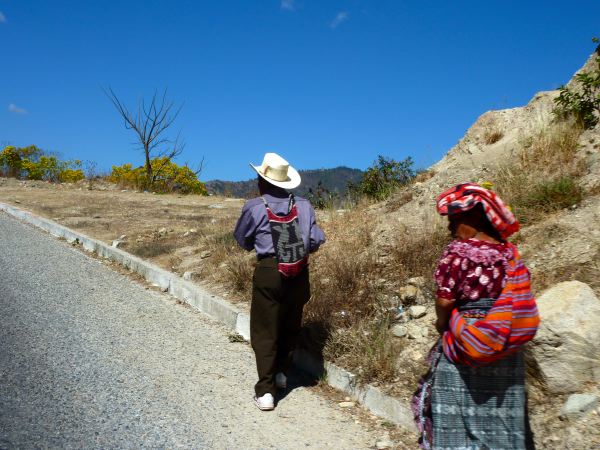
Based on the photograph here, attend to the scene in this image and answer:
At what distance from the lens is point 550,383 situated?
3639 millimetres

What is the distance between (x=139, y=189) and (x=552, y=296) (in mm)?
21353

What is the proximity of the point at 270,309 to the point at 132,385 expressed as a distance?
52.0 inches

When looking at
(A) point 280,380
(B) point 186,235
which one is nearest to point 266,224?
(A) point 280,380

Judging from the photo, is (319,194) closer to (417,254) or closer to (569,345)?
(417,254)

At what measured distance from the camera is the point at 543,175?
6.80 m

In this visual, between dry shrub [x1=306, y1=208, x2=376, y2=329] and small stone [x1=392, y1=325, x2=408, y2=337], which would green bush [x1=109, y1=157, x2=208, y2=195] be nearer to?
dry shrub [x1=306, y1=208, x2=376, y2=329]

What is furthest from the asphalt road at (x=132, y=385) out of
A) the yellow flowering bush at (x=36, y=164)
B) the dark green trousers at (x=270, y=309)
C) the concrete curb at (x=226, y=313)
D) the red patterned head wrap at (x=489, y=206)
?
the yellow flowering bush at (x=36, y=164)

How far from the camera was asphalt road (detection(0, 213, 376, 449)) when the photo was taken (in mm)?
3791

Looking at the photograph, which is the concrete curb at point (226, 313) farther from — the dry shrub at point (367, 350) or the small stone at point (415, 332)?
the small stone at point (415, 332)

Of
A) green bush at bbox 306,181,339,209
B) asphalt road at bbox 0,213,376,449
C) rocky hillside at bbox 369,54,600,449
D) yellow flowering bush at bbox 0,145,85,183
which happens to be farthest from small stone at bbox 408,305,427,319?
yellow flowering bush at bbox 0,145,85,183

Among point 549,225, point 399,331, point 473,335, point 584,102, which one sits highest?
point 584,102

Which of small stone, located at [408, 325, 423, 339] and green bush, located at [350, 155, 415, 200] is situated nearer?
small stone, located at [408, 325, 423, 339]

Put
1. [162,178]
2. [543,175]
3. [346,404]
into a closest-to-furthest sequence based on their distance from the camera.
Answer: [346,404], [543,175], [162,178]

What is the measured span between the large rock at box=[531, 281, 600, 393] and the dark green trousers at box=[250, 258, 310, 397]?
1.75m
